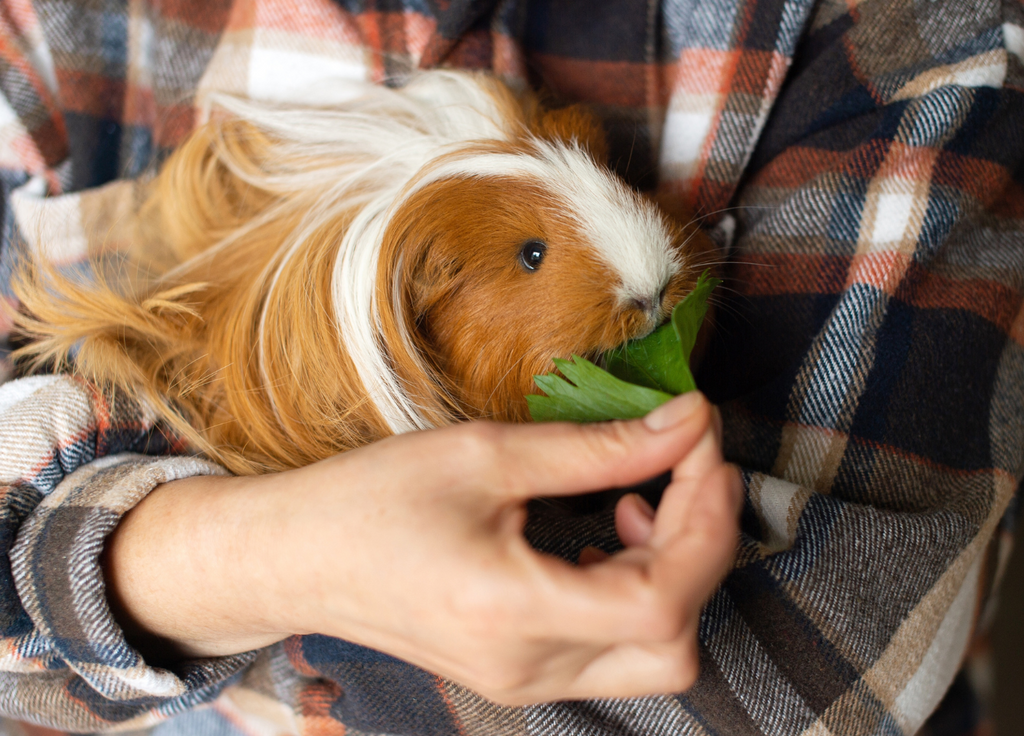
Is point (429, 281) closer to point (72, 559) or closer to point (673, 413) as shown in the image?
point (673, 413)

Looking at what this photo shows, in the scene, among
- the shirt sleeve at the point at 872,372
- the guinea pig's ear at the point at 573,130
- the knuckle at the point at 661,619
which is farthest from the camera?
the guinea pig's ear at the point at 573,130

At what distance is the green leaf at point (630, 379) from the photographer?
708 millimetres

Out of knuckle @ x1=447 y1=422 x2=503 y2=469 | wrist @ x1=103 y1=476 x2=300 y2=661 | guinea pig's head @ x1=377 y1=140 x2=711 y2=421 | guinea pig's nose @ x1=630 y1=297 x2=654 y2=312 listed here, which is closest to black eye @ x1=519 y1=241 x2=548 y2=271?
guinea pig's head @ x1=377 y1=140 x2=711 y2=421

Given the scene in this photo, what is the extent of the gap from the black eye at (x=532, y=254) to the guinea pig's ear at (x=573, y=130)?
0.19m

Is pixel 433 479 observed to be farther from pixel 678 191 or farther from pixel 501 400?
pixel 678 191

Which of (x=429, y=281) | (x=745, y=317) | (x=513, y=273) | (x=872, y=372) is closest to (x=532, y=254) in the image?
(x=513, y=273)

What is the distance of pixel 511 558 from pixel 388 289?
1.46ft

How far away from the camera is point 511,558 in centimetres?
57

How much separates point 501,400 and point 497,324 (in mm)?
104

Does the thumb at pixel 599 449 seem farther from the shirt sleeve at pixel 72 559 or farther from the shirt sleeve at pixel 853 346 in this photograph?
the shirt sleeve at pixel 72 559

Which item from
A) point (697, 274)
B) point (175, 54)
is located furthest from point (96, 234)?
point (697, 274)

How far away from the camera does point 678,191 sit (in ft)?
3.83

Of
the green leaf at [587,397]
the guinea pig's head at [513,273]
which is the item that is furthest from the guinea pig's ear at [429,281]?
the green leaf at [587,397]

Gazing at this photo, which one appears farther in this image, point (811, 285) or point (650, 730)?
point (811, 285)
